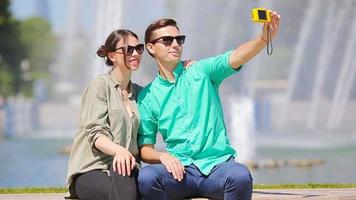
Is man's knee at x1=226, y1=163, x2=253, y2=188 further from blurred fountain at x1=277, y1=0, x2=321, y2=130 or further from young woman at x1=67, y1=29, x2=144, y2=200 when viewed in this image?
blurred fountain at x1=277, y1=0, x2=321, y2=130

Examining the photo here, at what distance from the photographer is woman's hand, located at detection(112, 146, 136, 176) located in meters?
3.15

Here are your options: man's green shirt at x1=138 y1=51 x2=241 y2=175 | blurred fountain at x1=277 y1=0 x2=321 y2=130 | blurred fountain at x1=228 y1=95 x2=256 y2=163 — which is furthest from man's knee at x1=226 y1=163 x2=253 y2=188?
blurred fountain at x1=277 y1=0 x2=321 y2=130

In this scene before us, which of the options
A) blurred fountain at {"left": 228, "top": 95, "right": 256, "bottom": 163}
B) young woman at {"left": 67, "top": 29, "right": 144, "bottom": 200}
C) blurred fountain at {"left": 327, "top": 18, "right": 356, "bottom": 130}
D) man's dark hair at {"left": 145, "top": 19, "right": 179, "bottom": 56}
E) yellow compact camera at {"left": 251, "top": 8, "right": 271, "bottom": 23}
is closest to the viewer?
yellow compact camera at {"left": 251, "top": 8, "right": 271, "bottom": 23}

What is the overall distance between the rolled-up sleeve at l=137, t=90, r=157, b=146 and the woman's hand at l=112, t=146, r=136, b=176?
0.86 ft

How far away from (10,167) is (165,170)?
12441 millimetres

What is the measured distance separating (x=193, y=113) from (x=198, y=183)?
28 centimetres

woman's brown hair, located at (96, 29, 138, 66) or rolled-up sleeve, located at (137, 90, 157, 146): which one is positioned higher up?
woman's brown hair, located at (96, 29, 138, 66)

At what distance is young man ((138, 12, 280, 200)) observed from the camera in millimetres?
3191

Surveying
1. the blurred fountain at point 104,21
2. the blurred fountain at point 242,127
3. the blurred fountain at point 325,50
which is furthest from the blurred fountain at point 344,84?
the blurred fountain at point 104,21

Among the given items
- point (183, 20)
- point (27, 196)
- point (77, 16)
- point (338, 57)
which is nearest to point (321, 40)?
point (338, 57)

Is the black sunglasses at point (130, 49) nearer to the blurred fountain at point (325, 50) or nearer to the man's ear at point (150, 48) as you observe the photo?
the man's ear at point (150, 48)

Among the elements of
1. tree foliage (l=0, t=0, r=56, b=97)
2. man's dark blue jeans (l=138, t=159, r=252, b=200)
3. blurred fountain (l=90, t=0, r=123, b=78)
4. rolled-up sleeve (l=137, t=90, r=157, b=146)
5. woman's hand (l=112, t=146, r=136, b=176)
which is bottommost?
tree foliage (l=0, t=0, r=56, b=97)

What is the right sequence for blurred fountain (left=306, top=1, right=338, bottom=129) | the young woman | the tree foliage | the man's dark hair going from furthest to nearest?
the tree foliage → blurred fountain (left=306, top=1, right=338, bottom=129) → the man's dark hair → the young woman

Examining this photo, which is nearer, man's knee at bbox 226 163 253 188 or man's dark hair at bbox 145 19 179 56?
man's knee at bbox 226 163 253 188
